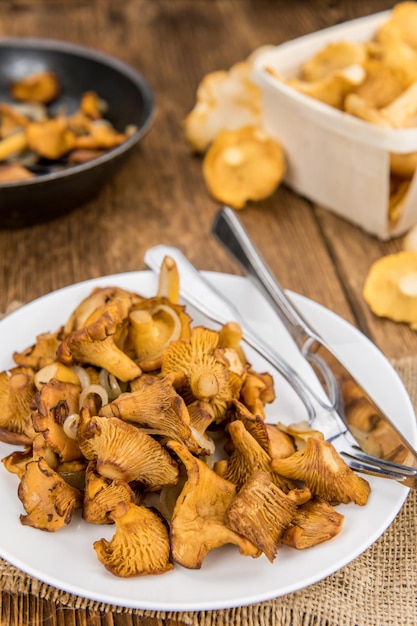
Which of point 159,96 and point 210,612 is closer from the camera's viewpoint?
point 210,612

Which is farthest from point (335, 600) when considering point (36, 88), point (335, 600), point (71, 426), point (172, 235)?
point (36, 88)

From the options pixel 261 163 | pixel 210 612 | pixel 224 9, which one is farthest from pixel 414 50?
pixel 210 612

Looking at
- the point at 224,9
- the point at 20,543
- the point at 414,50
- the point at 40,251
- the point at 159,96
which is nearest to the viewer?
the point at 20,543

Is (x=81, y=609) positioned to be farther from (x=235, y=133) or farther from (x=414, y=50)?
(x=414, y=50)

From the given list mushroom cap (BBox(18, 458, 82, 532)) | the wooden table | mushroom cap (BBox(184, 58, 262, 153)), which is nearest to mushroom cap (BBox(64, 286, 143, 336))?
mushroom cap (BBox(18, 458, 82, 532))

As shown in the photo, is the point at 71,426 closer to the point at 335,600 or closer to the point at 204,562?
the point at 204,562

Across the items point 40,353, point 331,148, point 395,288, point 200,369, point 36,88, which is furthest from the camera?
point 36,88

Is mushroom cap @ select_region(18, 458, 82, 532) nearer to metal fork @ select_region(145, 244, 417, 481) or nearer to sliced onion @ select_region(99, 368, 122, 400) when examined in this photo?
sliced onion @ select_region(99, 368, 122, 400)
